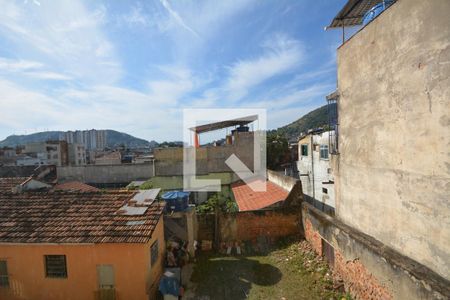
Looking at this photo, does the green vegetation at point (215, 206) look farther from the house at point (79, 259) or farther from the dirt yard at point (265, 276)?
the house at point (79, 259)

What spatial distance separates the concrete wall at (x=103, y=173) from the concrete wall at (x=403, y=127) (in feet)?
73.6

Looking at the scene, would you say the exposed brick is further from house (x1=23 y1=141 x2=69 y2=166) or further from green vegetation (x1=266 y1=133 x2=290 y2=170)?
house (x1=23 y1=141 x2=69 y2=166)

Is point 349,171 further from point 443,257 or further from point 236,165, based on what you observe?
point 236,165

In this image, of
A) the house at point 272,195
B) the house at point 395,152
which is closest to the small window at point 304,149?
the house at point 272,195

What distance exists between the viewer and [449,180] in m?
5.34

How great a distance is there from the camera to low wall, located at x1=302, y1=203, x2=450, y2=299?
4.65 m

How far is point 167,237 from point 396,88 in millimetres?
9200

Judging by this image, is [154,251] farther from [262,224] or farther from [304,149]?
[304,149]

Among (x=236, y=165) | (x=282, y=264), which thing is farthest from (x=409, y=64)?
(x=236, y=165)

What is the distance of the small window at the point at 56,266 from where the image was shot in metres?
7.74

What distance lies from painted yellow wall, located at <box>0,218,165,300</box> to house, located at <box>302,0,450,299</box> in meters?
5.69

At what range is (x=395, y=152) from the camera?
22.3 feet

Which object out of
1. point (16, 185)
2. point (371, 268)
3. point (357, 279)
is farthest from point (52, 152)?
point (371, 268)

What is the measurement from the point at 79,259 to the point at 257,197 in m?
9.63
